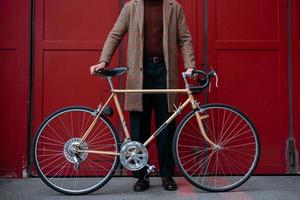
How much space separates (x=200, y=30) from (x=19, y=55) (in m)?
2.05

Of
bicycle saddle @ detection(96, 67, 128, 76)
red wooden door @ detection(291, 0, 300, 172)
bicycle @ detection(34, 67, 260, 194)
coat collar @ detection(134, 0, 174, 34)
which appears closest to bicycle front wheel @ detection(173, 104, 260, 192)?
bicycle @ detection(34, 67, 260, 194)

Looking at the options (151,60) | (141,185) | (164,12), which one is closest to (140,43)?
(151,60)

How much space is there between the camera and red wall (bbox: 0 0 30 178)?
5719mm

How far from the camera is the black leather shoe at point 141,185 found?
16.8 feet

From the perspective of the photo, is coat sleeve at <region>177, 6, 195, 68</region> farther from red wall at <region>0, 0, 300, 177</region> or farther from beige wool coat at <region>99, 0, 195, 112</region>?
red wall at <region>0, 0, 300, 177</region>

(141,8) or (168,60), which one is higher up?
(141,8)

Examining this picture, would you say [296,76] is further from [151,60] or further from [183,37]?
[151,60]

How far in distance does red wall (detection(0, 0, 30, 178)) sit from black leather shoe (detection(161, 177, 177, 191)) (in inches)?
64.1

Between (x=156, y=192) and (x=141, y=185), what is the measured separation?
0.56 ft

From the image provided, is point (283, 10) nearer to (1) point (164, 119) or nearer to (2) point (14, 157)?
(1) point (164, 119)

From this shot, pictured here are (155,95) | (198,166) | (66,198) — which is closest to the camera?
(66,198)

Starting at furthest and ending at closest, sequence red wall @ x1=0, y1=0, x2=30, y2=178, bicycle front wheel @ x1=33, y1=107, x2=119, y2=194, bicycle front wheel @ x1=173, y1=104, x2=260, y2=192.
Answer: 1. red wall @ x1=0, y1=0, x2=30, y2=178
2. bicycle front wheel @ x1=173, y1=104, x2=260, y2=192
3. bicycle front wheel @ x1=33, y1=107, x2=119, y2=194

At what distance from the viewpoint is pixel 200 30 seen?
5789mm

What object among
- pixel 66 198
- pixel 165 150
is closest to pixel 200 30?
pixel 165 150
